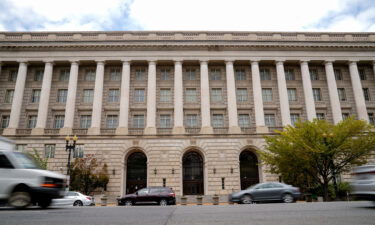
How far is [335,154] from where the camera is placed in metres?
25.3

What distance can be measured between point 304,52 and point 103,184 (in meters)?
30.9

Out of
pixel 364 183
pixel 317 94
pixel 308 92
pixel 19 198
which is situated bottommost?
pixel 19 198

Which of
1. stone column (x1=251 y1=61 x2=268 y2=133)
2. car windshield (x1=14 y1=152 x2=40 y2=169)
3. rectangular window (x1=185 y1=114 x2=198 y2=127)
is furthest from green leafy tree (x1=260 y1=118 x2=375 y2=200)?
car windshield (x1=14 y1=152 x2=40 y2=169)

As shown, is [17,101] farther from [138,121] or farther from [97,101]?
[138,121]

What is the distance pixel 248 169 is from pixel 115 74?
2180 centimetres

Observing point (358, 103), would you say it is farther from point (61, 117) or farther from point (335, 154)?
point (61, 117)

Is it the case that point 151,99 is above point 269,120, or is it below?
above

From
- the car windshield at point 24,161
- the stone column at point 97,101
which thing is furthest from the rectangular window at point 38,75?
the car windshield at point 24,161

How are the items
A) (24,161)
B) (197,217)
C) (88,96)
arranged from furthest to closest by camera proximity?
(88,96) → (24,161) → (197,217)

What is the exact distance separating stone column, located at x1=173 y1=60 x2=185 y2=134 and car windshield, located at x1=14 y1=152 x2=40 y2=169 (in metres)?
22.2

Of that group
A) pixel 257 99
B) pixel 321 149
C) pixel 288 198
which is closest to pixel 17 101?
pixel 257 99

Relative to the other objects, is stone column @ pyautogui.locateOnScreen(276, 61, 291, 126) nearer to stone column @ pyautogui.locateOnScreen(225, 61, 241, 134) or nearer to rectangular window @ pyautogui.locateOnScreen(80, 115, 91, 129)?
stone column @ pyautogui.locateOnScreen(225, 61, 241, 134)

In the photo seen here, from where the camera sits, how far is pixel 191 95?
119 ft

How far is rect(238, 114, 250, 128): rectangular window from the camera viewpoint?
34.8 metres
